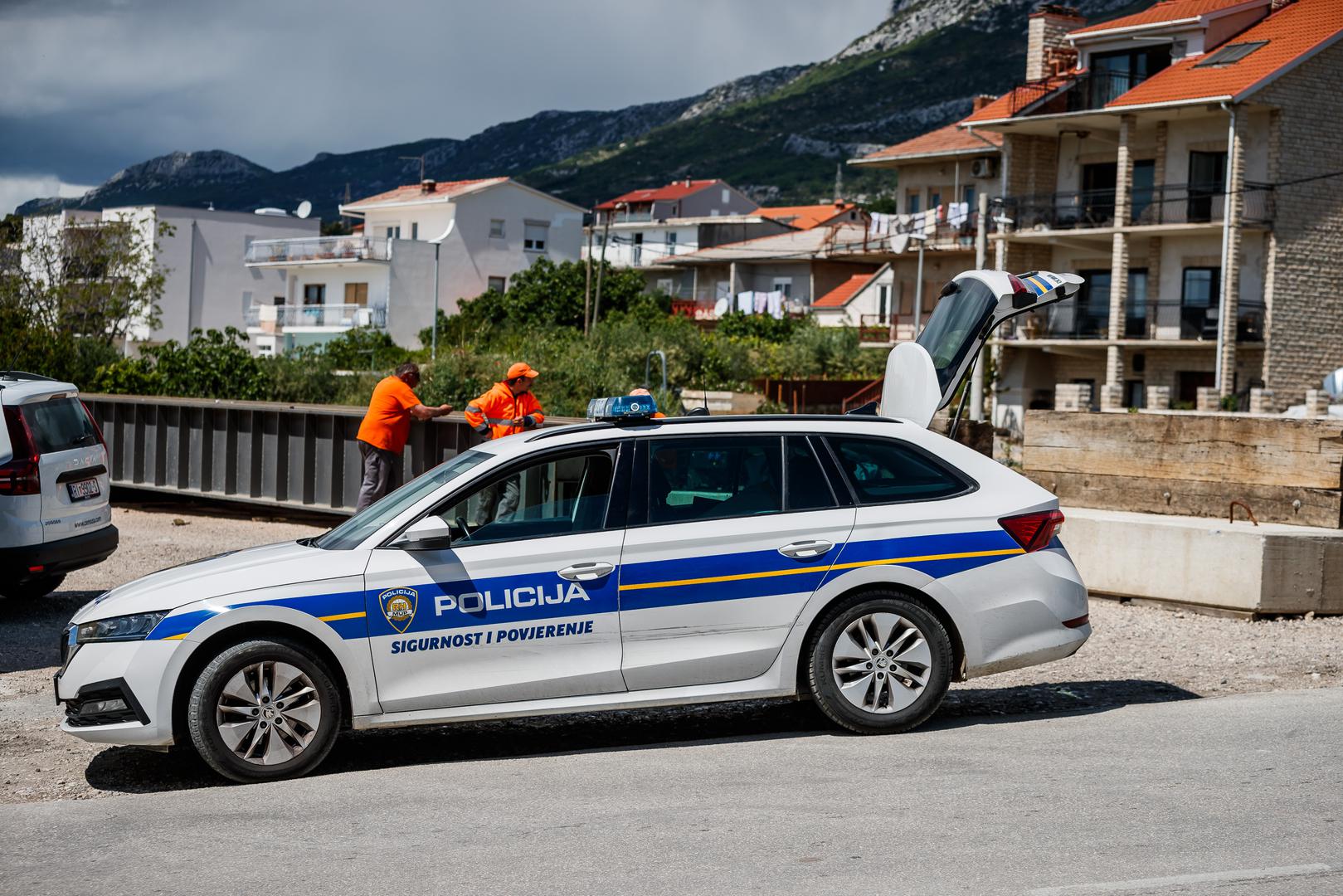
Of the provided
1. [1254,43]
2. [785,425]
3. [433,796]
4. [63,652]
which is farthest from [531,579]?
[1254,43]

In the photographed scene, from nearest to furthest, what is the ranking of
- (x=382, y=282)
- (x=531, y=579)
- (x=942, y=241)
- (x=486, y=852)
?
(x=486, y=852)
(x=531, y=579)
(x=942, y=241)
(x=382, y=282)

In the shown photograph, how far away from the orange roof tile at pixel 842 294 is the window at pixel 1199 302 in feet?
108

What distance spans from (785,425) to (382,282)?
73011 millimetres

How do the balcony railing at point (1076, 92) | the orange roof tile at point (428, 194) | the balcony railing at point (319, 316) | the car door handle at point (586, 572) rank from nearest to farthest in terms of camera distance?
1. the car door handle at point (586, 572)
2. the balcony railing at point (1076, 92)
3. the balcony railing at point (319, 316)
4. the orange roof tile at point (428, 194)

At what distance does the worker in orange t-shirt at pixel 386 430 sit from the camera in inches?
534

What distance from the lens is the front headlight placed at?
22.7ft

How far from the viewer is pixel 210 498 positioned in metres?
19.6

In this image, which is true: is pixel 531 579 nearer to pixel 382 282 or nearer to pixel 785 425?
pixel 785 425

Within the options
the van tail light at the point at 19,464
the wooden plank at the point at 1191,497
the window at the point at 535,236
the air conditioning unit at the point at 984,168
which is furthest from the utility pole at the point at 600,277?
the van tail light at the point at 19,464

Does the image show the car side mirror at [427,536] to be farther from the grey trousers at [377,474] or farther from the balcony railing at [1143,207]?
the balcony railing at [1143,207]

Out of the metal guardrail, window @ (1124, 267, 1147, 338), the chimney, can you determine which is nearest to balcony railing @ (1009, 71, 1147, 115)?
the chimney

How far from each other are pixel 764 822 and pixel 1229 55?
147 feet

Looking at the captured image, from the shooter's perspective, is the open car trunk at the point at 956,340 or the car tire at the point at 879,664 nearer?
the car tire at the point at 879,664

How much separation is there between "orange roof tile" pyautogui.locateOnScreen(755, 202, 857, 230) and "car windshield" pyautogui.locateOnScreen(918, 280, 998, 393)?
96309mm
